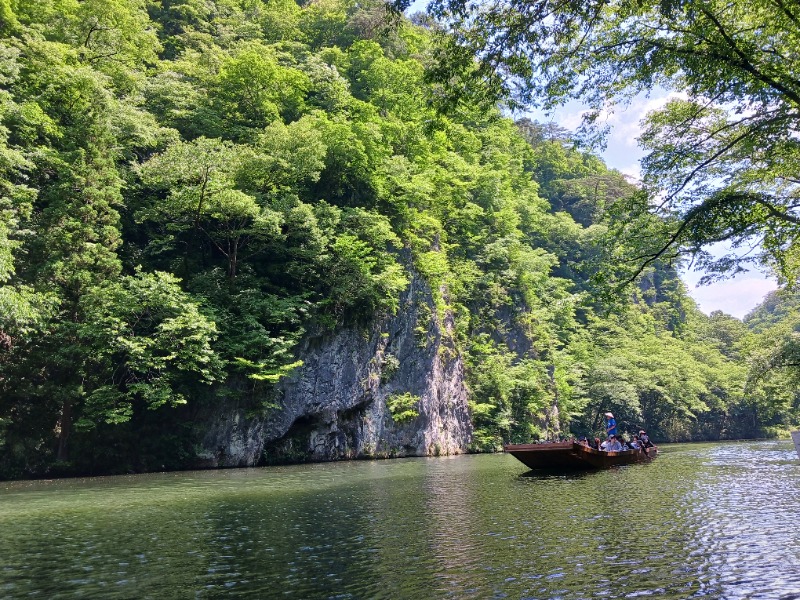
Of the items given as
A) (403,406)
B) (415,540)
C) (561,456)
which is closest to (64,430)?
(403,406)

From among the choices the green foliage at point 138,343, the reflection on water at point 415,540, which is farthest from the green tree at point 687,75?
the green foliage at point 138,343

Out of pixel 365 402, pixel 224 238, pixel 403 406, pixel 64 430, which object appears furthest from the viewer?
pixel 403 406

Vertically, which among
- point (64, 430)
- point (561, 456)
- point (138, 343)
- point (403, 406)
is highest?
point (138, 343)

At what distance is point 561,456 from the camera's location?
20500mm

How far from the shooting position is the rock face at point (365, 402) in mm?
26703

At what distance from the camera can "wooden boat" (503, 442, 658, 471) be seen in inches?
793

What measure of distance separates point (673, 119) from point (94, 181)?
2316 centimetres

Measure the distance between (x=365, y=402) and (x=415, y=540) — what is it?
20635 mm

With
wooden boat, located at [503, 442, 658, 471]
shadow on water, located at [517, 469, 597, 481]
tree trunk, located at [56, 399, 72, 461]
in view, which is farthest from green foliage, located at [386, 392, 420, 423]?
tree trunk, located at [56, 399, 72, 461]

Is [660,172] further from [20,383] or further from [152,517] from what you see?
[20,383]

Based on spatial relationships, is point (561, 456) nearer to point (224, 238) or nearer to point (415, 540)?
point (415, 540)

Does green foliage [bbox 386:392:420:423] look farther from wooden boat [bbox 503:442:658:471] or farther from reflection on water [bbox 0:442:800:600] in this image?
reflection on water [bbox 0:442:800:600]

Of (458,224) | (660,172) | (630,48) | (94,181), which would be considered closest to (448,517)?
(660,172)

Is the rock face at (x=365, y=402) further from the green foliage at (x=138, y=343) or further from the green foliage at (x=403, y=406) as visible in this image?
the green foliage at (x=138, y=343)
